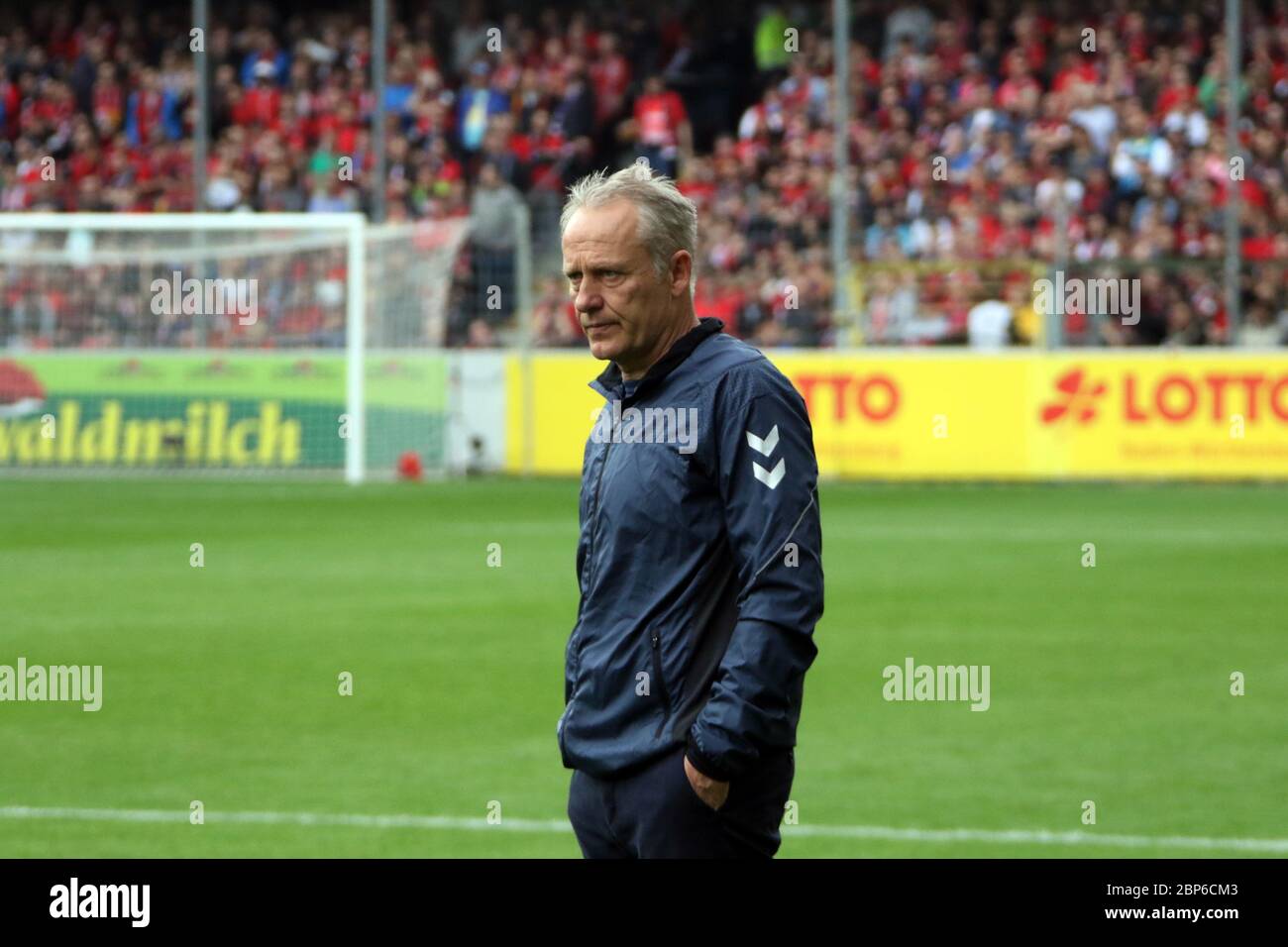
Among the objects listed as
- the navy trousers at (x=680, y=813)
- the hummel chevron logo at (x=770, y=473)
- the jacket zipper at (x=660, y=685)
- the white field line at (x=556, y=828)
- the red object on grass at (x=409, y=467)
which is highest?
the hummel chevron logo at (x=770, y=473)

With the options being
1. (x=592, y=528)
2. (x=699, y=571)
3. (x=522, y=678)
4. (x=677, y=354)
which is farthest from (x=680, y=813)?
(x=522, y=678)

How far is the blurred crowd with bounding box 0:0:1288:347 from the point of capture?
2683cm

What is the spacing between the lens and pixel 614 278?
169 inches

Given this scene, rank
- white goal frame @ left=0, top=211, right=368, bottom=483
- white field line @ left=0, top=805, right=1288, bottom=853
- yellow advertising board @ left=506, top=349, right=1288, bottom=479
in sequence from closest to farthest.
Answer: white field line @ left=0, top=805, right=1288, bottom=853 → yellow advertising board @ left=506, top=349, right=1288, bottom=479 → white goal frame @ left=0, top=211, right=368, bottom=483

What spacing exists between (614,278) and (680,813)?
0.98m

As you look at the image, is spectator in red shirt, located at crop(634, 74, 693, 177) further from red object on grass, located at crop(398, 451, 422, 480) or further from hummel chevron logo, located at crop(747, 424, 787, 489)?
hummel chevron logo, located at crop(747, 424, 787, 489)

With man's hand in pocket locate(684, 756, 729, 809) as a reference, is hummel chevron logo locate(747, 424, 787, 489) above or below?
above

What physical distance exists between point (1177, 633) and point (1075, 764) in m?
4.16

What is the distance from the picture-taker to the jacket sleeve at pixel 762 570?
405cm

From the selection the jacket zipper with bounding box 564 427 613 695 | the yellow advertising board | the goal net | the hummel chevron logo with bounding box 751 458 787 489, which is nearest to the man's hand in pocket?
the jacket zipper with bounding box 564 427 613 695

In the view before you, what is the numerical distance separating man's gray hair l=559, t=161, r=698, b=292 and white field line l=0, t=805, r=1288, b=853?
4.07 metres

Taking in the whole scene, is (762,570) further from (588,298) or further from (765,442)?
(588,298)

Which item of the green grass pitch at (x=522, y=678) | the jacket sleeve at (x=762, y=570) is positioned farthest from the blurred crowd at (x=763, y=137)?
the jacket sleeve at (x=762, y=570)

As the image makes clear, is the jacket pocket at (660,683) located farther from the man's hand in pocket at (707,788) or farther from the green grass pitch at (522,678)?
the green grass pitch at (522,678)
